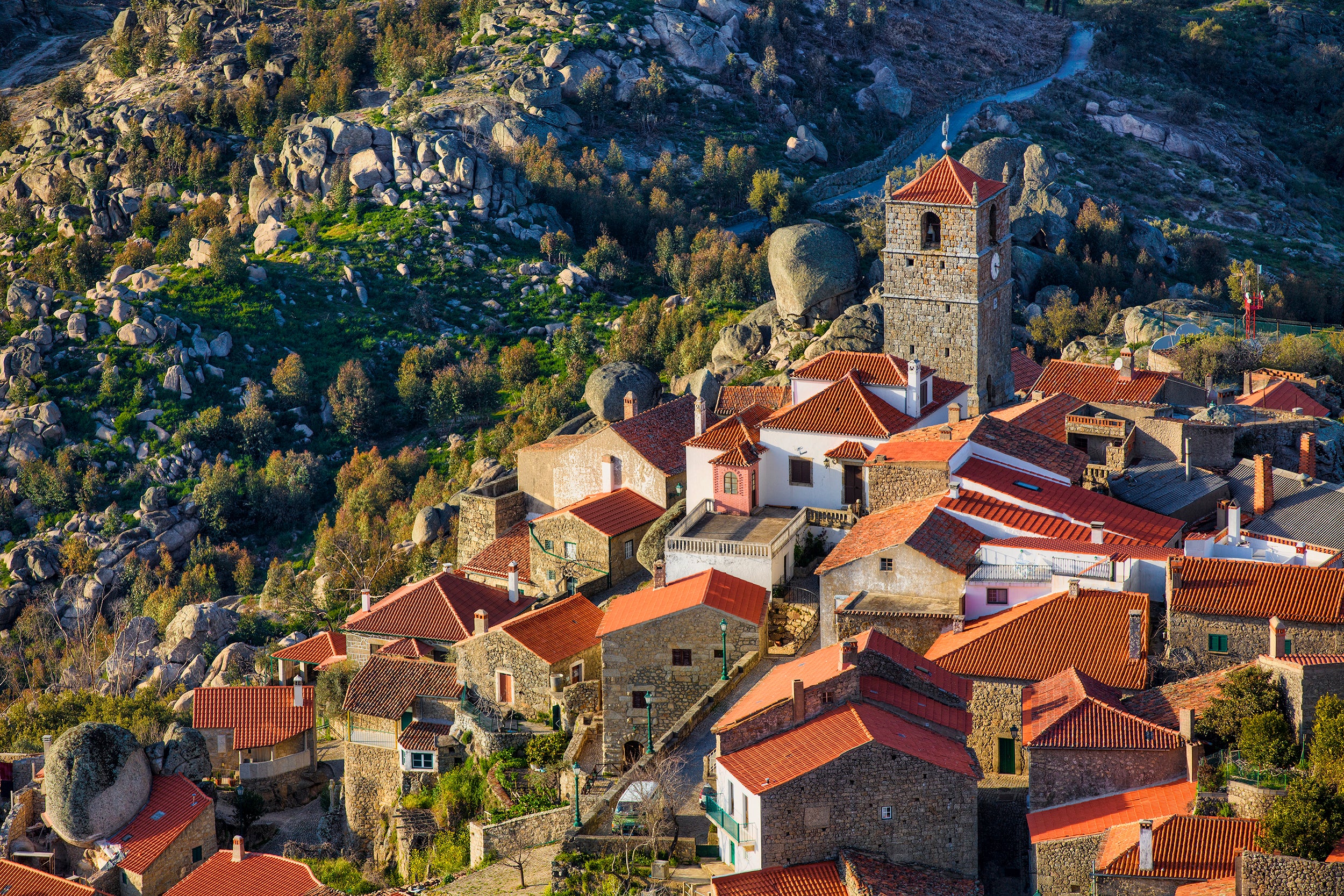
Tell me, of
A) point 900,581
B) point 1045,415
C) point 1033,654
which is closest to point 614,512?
point 900,581

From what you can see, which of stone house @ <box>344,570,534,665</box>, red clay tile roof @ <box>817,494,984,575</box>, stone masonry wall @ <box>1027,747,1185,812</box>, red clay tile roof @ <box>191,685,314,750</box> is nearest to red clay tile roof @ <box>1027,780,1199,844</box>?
stone masonry wall @ <box>1027,747,1185,812</box>

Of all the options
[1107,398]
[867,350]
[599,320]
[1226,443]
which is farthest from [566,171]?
[1226,443]

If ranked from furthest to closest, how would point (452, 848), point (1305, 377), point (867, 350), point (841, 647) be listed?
point (867, 350), point (1305, 377), point (452, 848), point (841, 647)

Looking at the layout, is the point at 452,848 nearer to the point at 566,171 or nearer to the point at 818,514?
the point at 818,514

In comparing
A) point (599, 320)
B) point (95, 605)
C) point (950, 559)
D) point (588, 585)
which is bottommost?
point (95, 605)

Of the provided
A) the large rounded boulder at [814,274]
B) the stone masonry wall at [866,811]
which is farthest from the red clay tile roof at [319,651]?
the large rounded boulder at [814,274]
